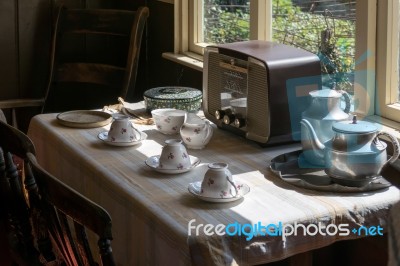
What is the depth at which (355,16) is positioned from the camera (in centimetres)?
232

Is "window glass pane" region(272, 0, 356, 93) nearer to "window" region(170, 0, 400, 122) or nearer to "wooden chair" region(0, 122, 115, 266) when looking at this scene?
"window" region(170, 0, 400, 122)

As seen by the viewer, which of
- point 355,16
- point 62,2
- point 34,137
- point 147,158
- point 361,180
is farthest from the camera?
point 62,2

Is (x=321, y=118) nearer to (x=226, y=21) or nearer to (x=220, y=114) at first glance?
(x=220, y=114)

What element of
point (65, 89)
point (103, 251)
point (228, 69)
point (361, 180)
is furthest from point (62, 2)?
point (103, 251)

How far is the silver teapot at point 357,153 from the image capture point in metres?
1.86

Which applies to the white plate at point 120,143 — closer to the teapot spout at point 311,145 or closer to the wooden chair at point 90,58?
the teapot spout at point 311,145

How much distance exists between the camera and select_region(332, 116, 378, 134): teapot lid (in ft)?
6.13

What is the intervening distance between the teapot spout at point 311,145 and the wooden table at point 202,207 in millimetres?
120

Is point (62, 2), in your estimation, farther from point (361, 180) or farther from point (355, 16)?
point (361, 180)

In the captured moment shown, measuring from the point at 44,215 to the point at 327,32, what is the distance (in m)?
1.19

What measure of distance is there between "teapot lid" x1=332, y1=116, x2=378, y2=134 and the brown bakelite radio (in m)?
0.30

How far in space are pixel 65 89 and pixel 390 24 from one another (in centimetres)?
216

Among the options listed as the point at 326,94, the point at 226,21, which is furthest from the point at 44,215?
the point at 226,21

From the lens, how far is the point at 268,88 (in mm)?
2178
